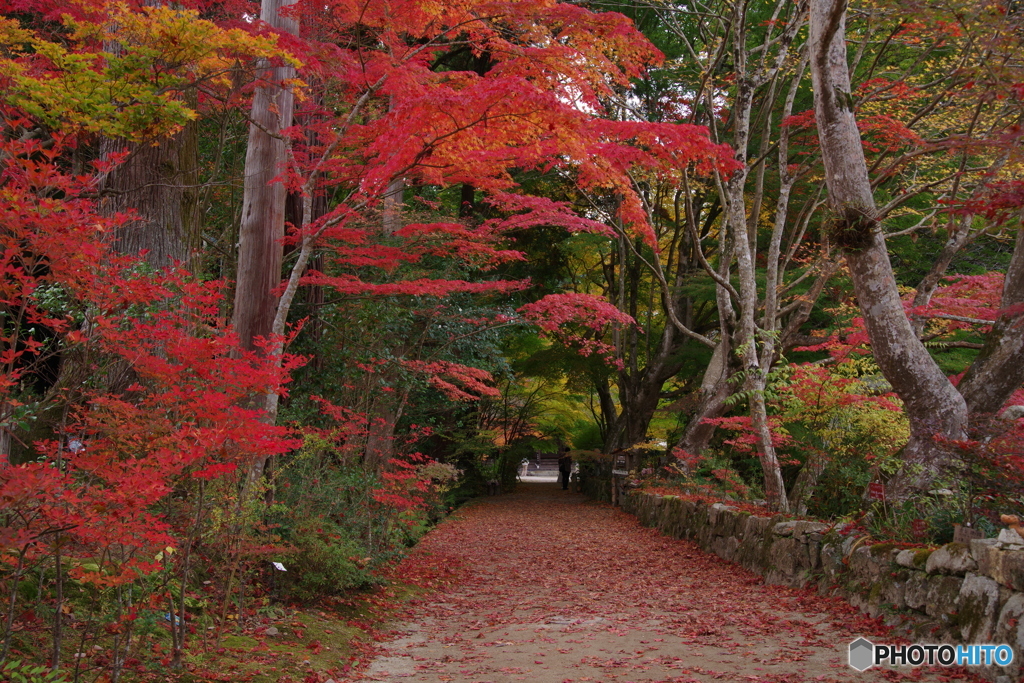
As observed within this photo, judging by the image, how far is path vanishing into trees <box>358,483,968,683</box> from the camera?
4.81m

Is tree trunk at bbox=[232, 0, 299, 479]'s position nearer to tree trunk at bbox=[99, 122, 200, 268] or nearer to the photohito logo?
tree trunk at bbox=[99, 122, 200, 268]

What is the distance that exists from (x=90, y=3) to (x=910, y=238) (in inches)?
550

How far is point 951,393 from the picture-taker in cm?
702

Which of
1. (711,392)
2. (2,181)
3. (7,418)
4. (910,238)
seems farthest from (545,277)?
(7,418)

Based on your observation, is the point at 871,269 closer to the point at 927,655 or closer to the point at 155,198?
the point at 927,655

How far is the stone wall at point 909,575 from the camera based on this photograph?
4.36m

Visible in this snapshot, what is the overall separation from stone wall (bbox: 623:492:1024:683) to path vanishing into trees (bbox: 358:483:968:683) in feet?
0.65

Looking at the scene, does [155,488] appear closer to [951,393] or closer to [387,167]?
[387,167]

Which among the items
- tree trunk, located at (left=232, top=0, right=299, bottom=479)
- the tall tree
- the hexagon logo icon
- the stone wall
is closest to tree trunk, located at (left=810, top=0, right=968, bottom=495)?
the tall tree

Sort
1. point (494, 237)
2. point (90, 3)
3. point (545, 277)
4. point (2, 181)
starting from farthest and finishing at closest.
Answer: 1. point (545, 277)
2. point (494, 237)
3. point (90, 3)
4. point (2, 181)

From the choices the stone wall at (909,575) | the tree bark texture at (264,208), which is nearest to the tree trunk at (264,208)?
the tree bark texture at (264,208)

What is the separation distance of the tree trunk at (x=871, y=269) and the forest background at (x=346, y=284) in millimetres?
25

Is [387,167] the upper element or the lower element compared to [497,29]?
lower

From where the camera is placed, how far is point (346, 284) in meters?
9.23
